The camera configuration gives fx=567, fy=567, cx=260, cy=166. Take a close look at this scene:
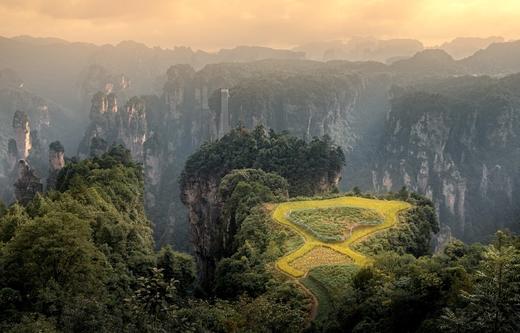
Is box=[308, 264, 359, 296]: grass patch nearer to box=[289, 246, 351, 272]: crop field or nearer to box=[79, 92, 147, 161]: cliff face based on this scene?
box=[289, 246, 351, 272]: crop field

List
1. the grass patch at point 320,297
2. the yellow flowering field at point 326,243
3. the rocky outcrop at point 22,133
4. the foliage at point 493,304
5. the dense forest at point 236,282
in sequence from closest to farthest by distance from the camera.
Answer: the foliage at point 493,304
the dense forest at point 236,282
the grass patch at point 320,297
the yellow flowering field at point 326,243
the rocky outcrop at point 22,133

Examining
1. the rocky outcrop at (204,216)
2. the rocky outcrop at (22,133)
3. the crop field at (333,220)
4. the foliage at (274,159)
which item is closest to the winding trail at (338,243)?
the crop field at (333,220)

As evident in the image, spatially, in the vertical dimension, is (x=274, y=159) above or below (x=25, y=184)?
above

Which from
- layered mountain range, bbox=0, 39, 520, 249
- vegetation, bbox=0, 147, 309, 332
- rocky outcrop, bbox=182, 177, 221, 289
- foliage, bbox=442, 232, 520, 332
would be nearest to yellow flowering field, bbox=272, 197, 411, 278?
vegetation, bbox=0, 147, 309, 332

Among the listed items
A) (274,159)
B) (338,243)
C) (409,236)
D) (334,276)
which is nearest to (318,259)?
(338,243)

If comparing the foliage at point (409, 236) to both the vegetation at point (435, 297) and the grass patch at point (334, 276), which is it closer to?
the grass patch at point (334, 276)

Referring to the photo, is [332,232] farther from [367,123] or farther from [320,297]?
[367,123]

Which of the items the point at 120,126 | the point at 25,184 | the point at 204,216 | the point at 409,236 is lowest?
the point at 204,216
